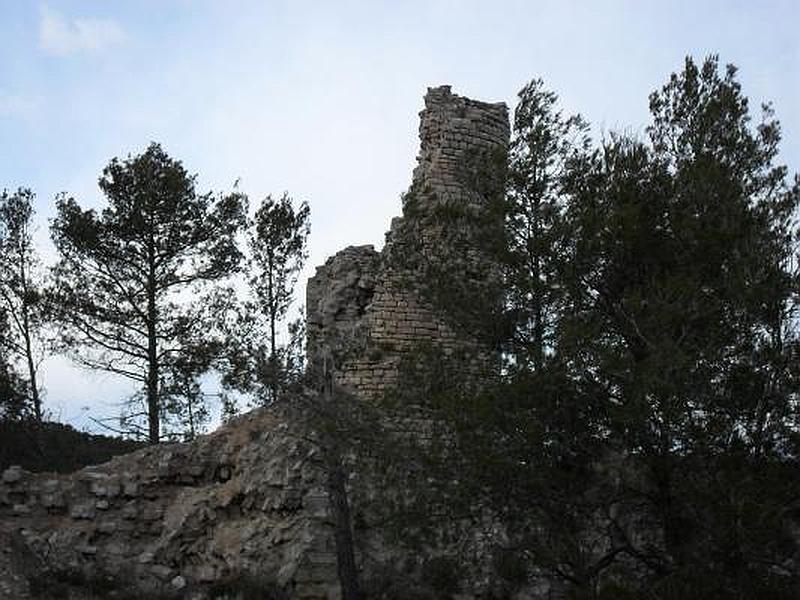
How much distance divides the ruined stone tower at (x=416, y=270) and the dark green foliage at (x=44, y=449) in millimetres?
9428

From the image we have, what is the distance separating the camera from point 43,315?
20.5 m

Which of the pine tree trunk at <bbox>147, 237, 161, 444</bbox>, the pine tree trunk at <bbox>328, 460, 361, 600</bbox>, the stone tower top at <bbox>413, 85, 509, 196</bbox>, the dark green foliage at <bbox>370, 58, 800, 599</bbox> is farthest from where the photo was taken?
the pine tree trunk at <bbox>147, 237, 161, 444</bbox>

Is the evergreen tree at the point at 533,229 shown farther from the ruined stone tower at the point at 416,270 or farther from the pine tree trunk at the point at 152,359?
the pine tree trunk at the point at 152,359

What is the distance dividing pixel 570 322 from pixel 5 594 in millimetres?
8668

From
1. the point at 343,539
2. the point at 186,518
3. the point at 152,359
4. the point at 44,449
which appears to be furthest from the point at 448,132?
the point at 44,449

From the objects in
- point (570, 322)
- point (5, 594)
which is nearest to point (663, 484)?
point (570, 322)

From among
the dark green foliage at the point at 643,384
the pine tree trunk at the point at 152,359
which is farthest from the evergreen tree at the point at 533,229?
the pine tree trunk at the point at 152,359

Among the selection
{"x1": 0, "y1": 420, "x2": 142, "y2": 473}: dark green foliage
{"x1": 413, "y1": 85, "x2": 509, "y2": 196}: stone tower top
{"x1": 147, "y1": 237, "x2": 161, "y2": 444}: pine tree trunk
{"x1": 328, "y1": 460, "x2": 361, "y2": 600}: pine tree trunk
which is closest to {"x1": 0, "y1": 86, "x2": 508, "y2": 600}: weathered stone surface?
{"x1": 413, "y1": 85, "x2": 509, "y2": 196}: stone tower top

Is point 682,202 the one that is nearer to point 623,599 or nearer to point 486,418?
point 486,418

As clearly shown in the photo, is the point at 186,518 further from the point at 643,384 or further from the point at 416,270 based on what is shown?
the point at 643,384

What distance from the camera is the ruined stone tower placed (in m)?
11.5

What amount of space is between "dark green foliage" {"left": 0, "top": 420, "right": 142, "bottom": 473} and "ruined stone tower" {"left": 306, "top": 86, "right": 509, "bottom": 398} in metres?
9.43

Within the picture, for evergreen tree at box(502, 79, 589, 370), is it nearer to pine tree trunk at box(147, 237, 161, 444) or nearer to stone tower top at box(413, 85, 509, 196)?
stone tower top at box(413, 85, 509, 196)

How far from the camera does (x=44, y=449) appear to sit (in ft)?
73.5
